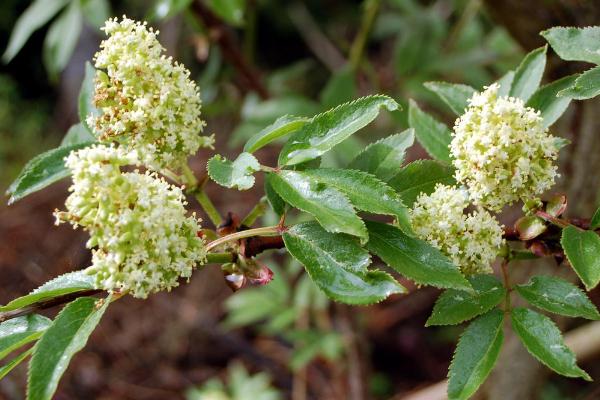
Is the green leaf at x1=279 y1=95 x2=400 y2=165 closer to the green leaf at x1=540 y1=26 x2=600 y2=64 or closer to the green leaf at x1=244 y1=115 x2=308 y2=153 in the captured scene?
the green leaf at x1=244 y1=115 x2=308 y2=153

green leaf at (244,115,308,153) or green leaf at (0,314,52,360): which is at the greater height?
green leaf at (244,115,308,153)

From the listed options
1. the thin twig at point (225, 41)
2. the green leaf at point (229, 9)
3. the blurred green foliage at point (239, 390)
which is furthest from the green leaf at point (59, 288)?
the blurred green foliage at point (239, 390)

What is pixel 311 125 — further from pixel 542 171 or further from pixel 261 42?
pixel 261 42

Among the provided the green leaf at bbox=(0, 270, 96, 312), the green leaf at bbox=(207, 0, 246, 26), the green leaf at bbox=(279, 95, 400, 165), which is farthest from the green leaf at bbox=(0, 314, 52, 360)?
the green leaf at bbox=(207, 0, 246, 26)

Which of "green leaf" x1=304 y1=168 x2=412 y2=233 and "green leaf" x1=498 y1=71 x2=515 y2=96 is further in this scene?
"green leaf" x1=498 y1=71 x2=515 y2=96

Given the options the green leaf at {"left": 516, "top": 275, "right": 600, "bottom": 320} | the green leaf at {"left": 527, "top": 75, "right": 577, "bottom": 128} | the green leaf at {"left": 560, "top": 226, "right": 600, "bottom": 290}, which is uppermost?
the green leaf at {"left": 527, "top": 75, "right": 577, "bottom": 128}

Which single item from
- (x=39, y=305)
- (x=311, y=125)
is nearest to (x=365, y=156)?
(x=311, y=125)

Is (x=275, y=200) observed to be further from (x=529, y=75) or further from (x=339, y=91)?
(x=339, y=91)

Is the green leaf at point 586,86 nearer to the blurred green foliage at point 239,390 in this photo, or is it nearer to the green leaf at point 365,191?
the green leaf at point 365,191
